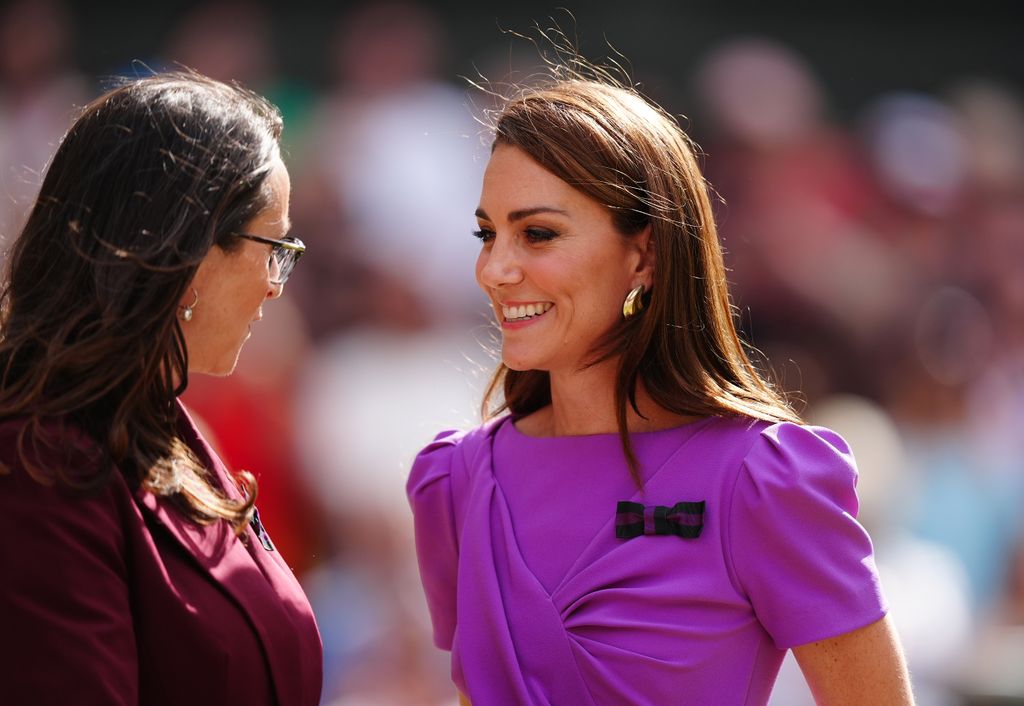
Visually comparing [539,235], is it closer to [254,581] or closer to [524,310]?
[524,310]

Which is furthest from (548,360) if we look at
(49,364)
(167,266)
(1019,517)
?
(1019,517)

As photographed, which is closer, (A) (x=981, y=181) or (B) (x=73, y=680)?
(B) (x=73, y=680)

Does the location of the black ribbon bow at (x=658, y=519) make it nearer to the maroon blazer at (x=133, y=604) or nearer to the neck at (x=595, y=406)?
the neck at (x=595, y=406)

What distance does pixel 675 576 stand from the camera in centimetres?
225

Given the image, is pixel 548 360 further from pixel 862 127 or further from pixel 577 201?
pixel 862 127

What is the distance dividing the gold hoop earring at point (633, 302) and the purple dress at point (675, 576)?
0.24 meters

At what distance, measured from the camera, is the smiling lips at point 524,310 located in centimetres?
249

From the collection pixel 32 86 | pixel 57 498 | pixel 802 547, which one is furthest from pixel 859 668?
pixel 32 86

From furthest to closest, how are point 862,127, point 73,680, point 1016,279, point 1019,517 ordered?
point 862,127
point 1016,279
point 1019,517
point 73,680

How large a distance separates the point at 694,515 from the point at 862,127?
15.1 feet

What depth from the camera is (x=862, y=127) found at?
21.1 feet

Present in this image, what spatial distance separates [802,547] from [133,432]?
1.13 metres

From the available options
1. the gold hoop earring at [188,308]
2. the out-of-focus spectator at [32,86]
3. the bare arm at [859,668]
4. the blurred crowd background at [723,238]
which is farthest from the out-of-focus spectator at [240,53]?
the bare arm at [859,668]

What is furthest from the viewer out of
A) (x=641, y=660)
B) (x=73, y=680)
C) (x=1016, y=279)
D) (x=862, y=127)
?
(x=862, y=127)
